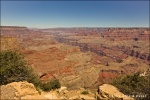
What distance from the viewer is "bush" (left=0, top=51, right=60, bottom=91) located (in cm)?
2340

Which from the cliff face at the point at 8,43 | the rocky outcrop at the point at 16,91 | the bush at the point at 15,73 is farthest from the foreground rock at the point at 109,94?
the cliff face at the point at 8,43

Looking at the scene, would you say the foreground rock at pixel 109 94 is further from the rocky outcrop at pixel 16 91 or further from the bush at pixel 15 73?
the bush at pixel 15 73

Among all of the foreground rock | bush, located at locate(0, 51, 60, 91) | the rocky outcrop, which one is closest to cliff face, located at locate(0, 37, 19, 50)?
bush, located at locate(0, 51, 60, 91)

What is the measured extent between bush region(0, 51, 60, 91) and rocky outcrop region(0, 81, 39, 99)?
23.7 feet

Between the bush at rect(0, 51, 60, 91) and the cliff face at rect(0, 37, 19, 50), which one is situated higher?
the cliff face at rect(0, 37, 19, 50)

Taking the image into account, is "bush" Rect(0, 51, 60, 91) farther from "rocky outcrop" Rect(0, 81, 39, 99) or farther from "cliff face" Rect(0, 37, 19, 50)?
"cliff face" Rect(0, 37, 19, 50)

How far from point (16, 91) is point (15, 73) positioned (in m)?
11.7

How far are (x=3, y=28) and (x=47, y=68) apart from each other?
12063cm

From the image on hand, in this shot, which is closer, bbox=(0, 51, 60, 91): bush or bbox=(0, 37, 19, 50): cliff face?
bbox=(0, 51, 60, 91): bush

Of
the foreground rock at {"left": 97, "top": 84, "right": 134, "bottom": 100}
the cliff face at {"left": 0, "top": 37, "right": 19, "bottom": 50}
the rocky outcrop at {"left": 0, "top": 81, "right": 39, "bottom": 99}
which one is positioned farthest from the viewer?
the cliff face at {"left": 0, "top": 37, "right": 19, "bottom": 50}

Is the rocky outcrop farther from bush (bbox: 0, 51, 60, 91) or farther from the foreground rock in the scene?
bush (bbox: 0, 51, 60, 91)

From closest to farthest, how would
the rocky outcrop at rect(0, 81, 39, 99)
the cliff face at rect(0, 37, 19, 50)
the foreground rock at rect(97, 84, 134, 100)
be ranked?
the rocky outcrop at rect(0, 81, 39, 99)
the foreground rock at rect(97, 84, 134, 100)
the cliff face at rect(0, 37, 19, 50)

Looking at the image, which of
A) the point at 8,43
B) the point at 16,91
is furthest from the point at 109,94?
the point at 8,43

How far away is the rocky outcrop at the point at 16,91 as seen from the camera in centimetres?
1294
